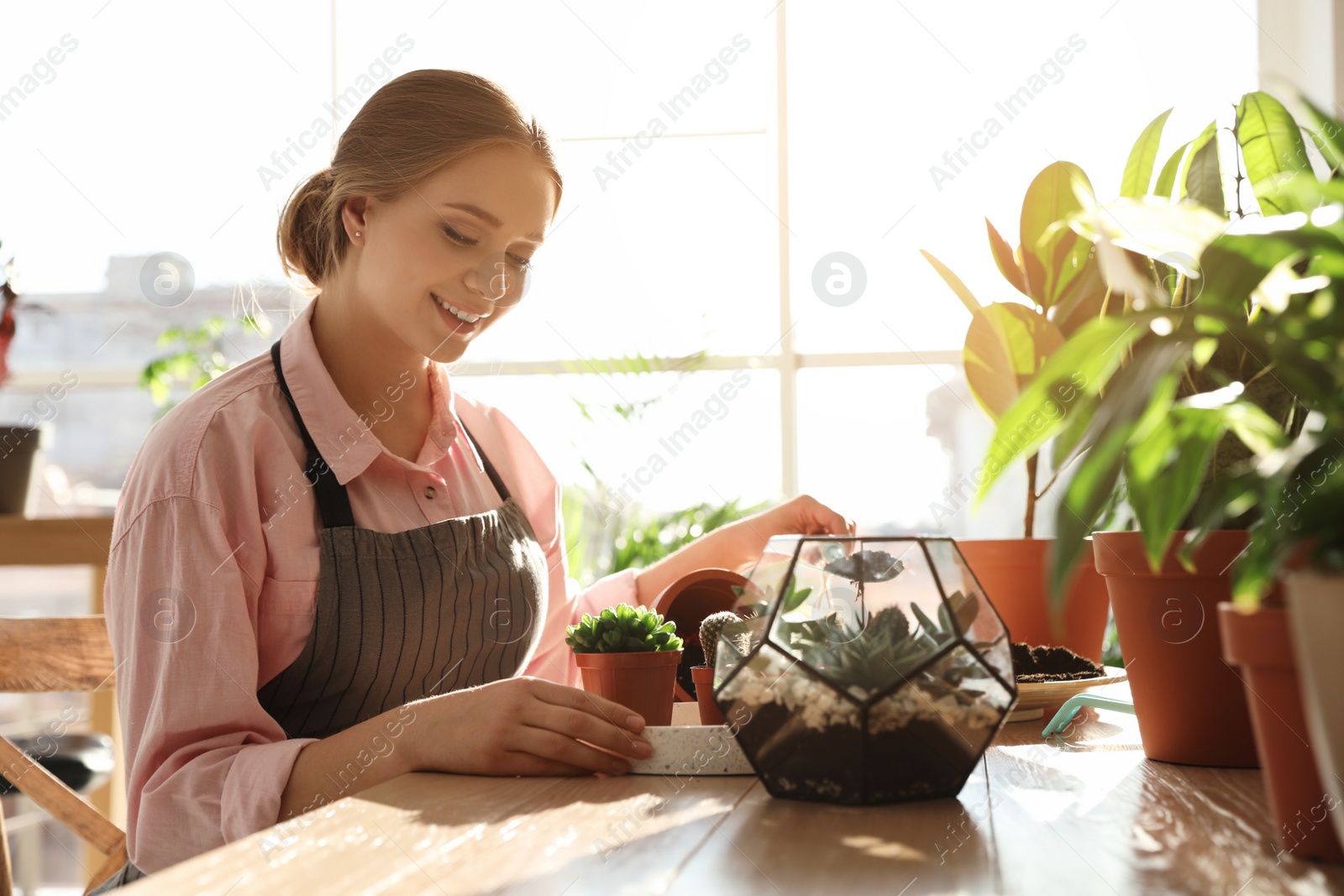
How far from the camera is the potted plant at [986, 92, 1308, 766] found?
0.39 m

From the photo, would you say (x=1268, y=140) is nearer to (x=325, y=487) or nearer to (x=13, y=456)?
(x=325, y=487)

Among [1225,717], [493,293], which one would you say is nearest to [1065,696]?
[1225,717]

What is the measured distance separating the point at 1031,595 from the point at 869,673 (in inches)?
28.4

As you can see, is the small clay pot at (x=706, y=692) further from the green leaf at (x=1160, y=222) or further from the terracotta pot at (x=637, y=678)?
the green leaf at (x=1160, y=222)

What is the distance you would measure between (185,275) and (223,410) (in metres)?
2.61

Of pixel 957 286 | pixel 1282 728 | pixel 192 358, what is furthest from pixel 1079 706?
pixel 192 358

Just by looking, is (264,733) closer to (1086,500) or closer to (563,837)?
(563,837)

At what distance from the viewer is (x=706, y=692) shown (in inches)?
34.3

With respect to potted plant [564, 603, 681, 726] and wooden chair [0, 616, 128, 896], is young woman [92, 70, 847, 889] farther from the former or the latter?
wooden chair [0, 616, 128, 896]

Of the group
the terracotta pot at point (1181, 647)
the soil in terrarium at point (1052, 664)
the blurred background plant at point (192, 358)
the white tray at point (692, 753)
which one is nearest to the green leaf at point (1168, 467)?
the terracotta pot at point (1181, 647)

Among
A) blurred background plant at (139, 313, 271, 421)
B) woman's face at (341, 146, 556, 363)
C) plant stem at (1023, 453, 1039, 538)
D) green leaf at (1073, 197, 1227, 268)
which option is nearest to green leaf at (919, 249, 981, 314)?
plant stem at (1023, 453, 1039, 538)

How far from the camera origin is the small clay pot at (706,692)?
2.83 ft

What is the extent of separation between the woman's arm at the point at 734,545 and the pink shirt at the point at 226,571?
268mm

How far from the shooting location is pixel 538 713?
Answer: 756 mm
